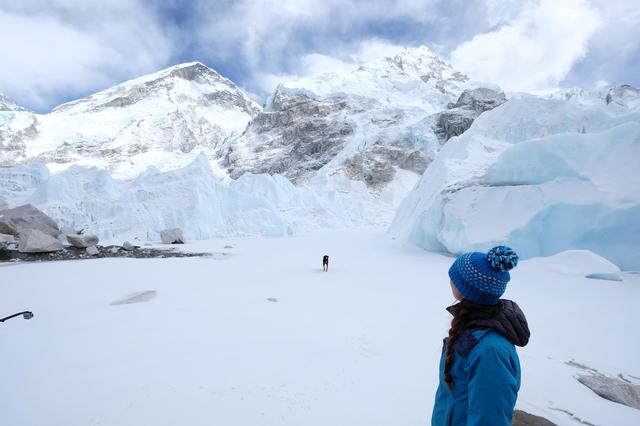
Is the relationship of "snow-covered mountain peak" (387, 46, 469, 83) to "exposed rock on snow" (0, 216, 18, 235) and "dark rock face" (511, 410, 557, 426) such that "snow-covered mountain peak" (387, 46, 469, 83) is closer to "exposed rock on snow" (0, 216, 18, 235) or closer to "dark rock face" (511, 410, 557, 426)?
"exposed rock on snow" (0, 216, 18, 235)

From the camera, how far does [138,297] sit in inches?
284

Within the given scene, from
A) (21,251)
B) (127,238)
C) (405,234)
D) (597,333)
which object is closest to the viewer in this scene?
(597,333)

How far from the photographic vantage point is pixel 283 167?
74.5 metres

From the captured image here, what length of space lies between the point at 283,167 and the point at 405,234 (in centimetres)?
5888

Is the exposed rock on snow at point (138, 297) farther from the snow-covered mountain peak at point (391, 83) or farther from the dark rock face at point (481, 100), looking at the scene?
the snow-covered mountain peak at point (391, 83)

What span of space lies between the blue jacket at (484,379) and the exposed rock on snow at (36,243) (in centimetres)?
1830

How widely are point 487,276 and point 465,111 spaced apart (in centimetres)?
7349

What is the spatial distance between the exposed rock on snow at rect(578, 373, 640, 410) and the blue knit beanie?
3475mm

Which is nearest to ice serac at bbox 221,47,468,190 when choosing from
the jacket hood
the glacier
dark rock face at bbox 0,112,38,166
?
the glacier

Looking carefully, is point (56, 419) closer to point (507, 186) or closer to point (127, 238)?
point (507, 186)

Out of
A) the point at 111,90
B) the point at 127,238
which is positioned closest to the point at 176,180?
the point at 127,238

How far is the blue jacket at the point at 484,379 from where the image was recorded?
4.45ft

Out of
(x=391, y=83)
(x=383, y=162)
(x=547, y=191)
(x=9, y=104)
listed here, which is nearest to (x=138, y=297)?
(x=547, y=191)

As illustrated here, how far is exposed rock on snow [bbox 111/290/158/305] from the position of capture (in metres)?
6.90
